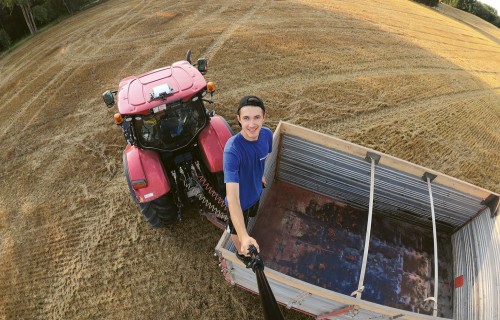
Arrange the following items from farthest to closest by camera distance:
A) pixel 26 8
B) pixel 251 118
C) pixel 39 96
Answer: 1. pixel 26 8
2. pixel 39 96
3. pixel 251 118

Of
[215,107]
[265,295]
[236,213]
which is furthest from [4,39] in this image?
[265,295]

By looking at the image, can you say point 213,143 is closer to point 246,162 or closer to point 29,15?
point 246,162

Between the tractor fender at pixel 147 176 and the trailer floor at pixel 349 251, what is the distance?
1360 mm

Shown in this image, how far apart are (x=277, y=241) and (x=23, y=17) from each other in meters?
17.4

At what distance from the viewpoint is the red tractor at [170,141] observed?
3865mm

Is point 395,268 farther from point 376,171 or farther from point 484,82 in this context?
point 484,82

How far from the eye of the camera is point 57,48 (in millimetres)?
10766

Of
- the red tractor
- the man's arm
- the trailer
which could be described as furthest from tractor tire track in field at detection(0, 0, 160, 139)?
the man's arm

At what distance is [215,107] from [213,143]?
2.89 metres

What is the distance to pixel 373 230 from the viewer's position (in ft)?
13.5

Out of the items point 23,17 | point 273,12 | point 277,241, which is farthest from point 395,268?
point 23,17

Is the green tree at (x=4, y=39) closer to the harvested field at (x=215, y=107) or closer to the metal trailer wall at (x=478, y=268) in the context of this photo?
the harvested field at (x=215, y=107)

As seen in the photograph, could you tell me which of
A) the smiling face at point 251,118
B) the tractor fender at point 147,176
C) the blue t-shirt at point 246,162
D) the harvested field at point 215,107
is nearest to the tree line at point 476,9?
the harvested field at point 215,107

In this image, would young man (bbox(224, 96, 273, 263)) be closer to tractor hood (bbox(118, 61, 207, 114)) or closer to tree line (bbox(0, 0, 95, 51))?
tractor hood (bbox(118, 61, 207, 114))
